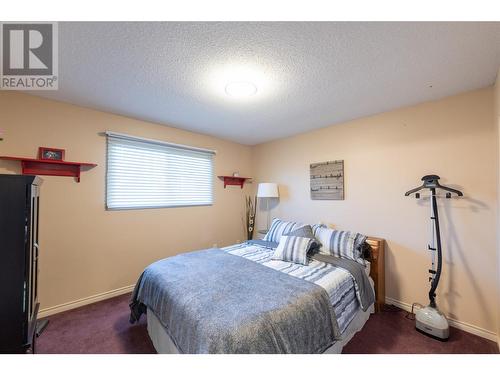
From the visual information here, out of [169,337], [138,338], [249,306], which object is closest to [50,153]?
[138,338]

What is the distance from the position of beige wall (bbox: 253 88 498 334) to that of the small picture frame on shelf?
3410mm

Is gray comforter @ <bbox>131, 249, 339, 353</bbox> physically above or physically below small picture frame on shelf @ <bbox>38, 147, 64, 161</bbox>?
below

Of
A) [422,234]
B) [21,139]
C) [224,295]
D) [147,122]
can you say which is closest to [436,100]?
[422,234]

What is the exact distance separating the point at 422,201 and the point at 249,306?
2.26m

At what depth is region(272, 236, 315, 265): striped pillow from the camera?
7.50 ft

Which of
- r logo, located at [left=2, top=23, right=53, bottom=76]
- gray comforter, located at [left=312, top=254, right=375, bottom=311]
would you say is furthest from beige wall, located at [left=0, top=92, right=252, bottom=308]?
gray comforter, located at [left=312, top=254, right=375, bottom=311]

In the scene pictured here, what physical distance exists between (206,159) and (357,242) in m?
2.67

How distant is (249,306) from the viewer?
1.37 meters

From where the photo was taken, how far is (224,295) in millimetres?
1516

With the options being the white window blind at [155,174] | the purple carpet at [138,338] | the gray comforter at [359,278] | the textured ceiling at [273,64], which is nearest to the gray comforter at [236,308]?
the purple carpet at [138,338]

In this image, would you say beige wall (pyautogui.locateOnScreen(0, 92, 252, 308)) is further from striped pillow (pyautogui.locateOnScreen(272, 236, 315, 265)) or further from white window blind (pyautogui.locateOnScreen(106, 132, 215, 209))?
striped pillow (pyautogui.locateOnScreen(272, 236, 315, 265))

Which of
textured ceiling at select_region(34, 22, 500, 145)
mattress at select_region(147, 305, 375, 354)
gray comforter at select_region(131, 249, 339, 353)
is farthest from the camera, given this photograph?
mattress at select_region(147, 305, 375, 354)
